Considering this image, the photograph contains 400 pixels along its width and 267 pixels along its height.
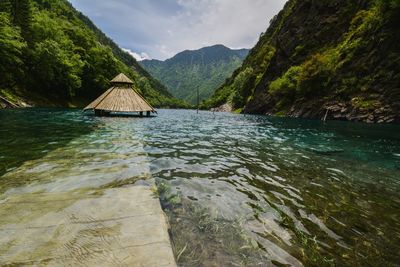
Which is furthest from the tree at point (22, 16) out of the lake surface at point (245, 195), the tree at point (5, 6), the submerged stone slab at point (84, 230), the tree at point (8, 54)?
the submerged stone slab at point (84, 230)

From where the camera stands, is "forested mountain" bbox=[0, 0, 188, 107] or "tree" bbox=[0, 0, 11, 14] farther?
"tree" bbox=[0, 0, 11, 14]

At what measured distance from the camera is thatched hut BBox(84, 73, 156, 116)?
116ft

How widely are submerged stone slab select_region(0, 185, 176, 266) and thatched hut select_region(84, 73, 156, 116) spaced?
31466 millimetres

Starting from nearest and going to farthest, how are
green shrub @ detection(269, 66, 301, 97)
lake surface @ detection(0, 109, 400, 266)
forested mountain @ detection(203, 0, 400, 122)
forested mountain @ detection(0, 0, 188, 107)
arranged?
lake surface @ detection(0, 109, 400, 266)
forested mountain @ detection(203, 0, 400, 122)
forested mountain @ detection(0, 0, 188, 107)
green shrub @ detection(269, 66, 301, 97)

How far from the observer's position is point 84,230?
3740 millimetres

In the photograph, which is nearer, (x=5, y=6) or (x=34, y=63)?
(x=34, y=63)

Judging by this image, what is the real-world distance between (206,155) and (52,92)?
64751mm

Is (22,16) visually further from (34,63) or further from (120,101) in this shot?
(120,101)

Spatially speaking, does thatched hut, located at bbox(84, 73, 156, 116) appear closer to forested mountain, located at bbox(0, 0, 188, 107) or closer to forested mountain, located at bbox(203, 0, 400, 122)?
forested mountain, located at bbox(0, 0, 188, 107)

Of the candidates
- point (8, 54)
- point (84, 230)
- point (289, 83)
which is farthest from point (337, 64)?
point (8, 54)

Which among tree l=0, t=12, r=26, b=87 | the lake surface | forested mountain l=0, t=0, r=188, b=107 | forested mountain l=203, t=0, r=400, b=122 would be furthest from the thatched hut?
forested mountain l=203, t=0, r=400, b=122

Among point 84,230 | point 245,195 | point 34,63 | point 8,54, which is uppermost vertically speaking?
point 8,54

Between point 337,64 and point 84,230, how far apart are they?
57.5 m

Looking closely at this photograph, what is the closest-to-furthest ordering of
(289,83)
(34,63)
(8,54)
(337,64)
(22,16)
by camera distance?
(8,54) < (337,64) < (34,63) < (22,16) < (289,83)
